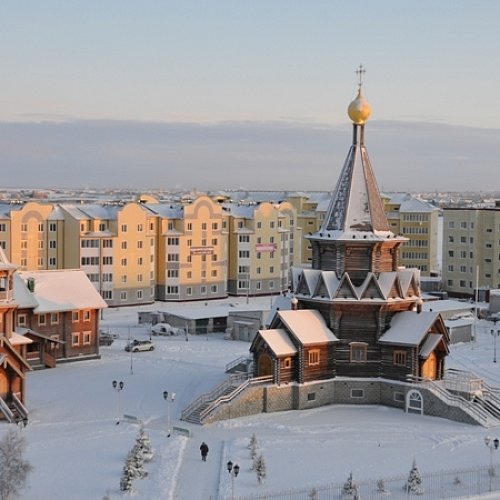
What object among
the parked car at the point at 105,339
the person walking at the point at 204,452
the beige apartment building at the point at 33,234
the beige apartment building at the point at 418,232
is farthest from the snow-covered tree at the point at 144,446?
the beige apartment building at the point at 418,232

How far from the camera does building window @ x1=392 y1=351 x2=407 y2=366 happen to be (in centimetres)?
3847

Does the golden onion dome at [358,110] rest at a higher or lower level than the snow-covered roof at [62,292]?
higher

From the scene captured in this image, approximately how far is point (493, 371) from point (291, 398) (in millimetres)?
13923

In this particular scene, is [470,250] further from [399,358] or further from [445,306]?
[399,358]

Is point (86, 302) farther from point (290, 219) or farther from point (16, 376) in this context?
point (290, 219)

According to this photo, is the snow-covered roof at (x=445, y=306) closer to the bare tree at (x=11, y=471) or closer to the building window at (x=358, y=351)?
the building window at (x=358, y=351)

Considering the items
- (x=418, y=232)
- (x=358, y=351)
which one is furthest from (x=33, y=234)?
(x=358, y=351)

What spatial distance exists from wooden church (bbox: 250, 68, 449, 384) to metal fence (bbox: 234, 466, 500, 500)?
10.8 m

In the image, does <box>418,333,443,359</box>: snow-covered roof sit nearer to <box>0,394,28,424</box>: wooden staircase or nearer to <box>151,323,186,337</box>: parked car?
<box>0,394,28,424</box>: wooden staircase

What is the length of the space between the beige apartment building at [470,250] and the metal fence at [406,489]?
55.8 meters

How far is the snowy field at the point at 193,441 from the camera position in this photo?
27.0 m

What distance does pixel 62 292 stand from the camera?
49812 millimetres

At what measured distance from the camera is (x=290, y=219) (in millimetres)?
91188

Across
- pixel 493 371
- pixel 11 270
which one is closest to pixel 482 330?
pixel 493 371
